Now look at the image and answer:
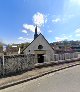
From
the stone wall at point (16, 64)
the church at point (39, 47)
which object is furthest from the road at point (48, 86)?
the church at point (39, 47)

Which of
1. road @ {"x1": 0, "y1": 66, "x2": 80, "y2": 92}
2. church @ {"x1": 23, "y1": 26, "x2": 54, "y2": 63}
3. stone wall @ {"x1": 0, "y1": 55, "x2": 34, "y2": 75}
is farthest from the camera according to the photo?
church @ {"x1": 23, "y1": 26, "x2": 54, "y2": 63}

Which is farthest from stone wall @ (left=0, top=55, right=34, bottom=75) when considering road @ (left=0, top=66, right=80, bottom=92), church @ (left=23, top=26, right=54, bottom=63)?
church @ (left=23, top=26, right=54, bottom=63)

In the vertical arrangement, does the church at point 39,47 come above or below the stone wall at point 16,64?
above

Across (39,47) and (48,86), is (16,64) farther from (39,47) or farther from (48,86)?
(39,47)

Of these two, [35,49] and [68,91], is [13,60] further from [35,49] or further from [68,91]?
[35,49]

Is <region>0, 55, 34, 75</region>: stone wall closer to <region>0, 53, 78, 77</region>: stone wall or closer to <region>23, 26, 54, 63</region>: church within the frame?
<region>0, 53, 78, 77</region>: stone wall

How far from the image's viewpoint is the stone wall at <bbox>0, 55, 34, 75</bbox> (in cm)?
1703

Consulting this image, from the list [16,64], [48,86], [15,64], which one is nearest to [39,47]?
[16,64]

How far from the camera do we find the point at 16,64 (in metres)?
18.9

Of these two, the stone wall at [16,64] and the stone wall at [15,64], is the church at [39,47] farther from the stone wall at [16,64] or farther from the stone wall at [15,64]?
the stone wall at [16,64]

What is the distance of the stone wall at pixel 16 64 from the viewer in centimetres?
1703

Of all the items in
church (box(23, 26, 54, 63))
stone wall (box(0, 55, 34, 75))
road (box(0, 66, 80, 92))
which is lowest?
road (box(0, 66, 80, 92))

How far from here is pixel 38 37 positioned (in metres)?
48.4

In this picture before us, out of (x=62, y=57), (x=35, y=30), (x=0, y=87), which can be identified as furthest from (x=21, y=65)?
(x=35, y=30)
